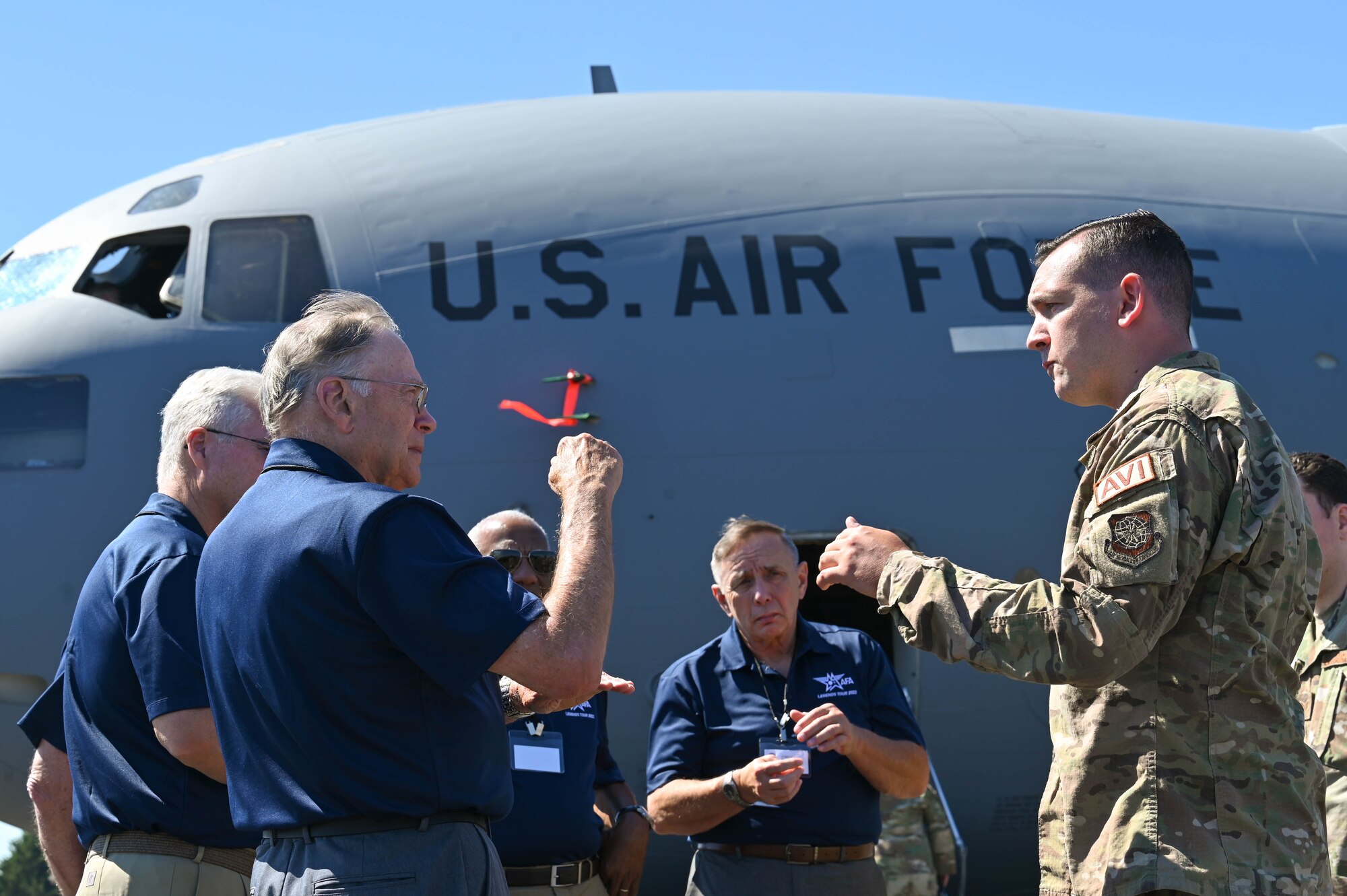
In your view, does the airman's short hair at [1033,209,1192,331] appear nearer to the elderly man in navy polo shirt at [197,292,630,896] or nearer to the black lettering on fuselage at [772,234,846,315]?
the elderly man in navy polo shirt at [197,292,630,896]

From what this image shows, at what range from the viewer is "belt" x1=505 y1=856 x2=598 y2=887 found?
15.5 ft

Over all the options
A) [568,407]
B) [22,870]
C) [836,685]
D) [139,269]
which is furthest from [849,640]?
[22,870]

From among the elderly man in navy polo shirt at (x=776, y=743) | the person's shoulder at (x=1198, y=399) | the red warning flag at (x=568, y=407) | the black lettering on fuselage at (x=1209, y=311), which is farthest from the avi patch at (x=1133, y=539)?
the black lettering on fuselage at (x=1209, y=311)

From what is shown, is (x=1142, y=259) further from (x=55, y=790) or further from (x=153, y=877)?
(x=55, y=790)

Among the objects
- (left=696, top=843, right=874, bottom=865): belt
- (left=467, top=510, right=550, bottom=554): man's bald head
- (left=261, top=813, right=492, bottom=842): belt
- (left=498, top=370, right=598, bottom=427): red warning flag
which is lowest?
(left=696, top=843, right=874, bottom=865): belt

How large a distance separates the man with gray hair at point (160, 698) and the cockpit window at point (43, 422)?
270 centimetres

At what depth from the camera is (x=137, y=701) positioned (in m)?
3.60

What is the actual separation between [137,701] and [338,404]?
1.23 m

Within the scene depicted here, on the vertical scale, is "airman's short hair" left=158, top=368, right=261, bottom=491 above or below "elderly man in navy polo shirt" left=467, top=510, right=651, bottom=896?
above

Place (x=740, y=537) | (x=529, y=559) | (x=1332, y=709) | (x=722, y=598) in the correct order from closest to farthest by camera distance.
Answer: (x=1332, y=709) < (x=529, y=559) < (x=740, y=537) < (x=722, y=598)

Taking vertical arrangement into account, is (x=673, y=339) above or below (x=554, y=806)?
above

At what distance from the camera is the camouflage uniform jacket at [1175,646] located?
281 centimetres

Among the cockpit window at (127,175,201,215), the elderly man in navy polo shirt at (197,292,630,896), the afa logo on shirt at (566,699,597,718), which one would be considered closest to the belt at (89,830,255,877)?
the elderly man in navy polo shirt at (197,292,630,896)

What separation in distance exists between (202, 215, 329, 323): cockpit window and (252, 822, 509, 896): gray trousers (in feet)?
14.0
